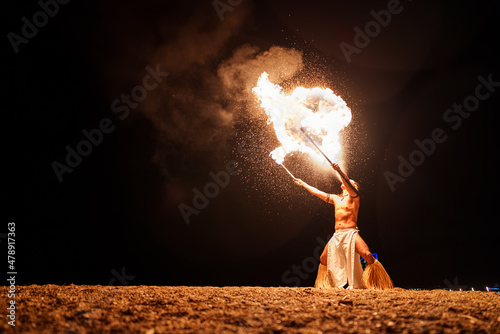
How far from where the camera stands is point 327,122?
8859 mm

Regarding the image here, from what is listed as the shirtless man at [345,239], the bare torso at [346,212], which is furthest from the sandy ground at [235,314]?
the bare torso at [346,212]

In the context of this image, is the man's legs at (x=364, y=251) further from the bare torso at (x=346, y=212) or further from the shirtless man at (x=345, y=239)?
the bare torso at (x=346, y=212)

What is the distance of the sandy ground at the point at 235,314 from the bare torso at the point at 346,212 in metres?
3.41

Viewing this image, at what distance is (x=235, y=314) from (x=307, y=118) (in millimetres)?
6521

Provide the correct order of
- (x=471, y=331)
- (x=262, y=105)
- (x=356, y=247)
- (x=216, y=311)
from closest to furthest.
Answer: (x=471, y=331) → (x=216, y=311) → (x=356, y=247) → (x=262, y=105)

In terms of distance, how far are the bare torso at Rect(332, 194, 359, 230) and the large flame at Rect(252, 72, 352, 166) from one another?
1188mm

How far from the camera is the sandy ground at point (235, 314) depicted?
2908 millimetres

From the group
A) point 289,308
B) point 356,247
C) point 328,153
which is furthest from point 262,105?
point 289,308

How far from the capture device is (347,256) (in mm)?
7340

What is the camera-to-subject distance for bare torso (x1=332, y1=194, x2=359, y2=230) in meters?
7.72

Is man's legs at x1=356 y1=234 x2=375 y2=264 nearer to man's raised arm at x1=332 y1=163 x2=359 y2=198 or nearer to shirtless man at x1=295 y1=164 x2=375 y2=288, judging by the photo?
shirtless man at x1=295 y1=164 x2=375 y2=288

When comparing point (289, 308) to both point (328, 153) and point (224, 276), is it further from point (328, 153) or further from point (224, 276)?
point (224, 276)

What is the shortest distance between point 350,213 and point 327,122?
8.65 feet

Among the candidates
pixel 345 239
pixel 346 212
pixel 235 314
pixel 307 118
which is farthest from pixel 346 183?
pixel 235 314
